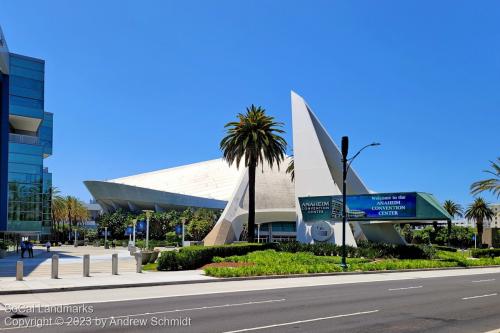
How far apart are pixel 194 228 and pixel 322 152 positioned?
1701 inches

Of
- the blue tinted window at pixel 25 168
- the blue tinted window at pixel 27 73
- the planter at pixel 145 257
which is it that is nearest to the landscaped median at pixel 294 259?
the planter at pixel 145 257

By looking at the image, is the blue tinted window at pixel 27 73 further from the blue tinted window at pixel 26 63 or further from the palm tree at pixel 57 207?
the palm tree at pixel 57 207

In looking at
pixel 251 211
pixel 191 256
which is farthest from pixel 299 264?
pixel 251 211

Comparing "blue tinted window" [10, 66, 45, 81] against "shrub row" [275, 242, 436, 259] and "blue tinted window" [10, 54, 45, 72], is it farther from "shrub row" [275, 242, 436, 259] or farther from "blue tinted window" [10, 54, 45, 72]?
"shrub row" [275, 242, 436, 259]

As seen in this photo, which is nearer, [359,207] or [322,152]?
[359,207]

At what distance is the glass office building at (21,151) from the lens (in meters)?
50.1

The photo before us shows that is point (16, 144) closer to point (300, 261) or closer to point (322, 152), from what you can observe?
point (322, 152)

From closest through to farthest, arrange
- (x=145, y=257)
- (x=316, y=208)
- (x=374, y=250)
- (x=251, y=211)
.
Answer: (x=145, y=257) < (x=374, y=250) < (x=316, y=208) < (x=251, y=211)

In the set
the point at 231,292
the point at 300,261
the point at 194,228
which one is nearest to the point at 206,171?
the point at 194,228

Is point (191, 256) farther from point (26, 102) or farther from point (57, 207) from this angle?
point (57, 207)

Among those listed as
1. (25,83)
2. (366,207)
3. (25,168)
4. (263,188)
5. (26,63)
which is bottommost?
(366,207)

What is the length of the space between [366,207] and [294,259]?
424 inches

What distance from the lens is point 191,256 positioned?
1183 inches

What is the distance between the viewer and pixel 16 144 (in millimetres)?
51875
